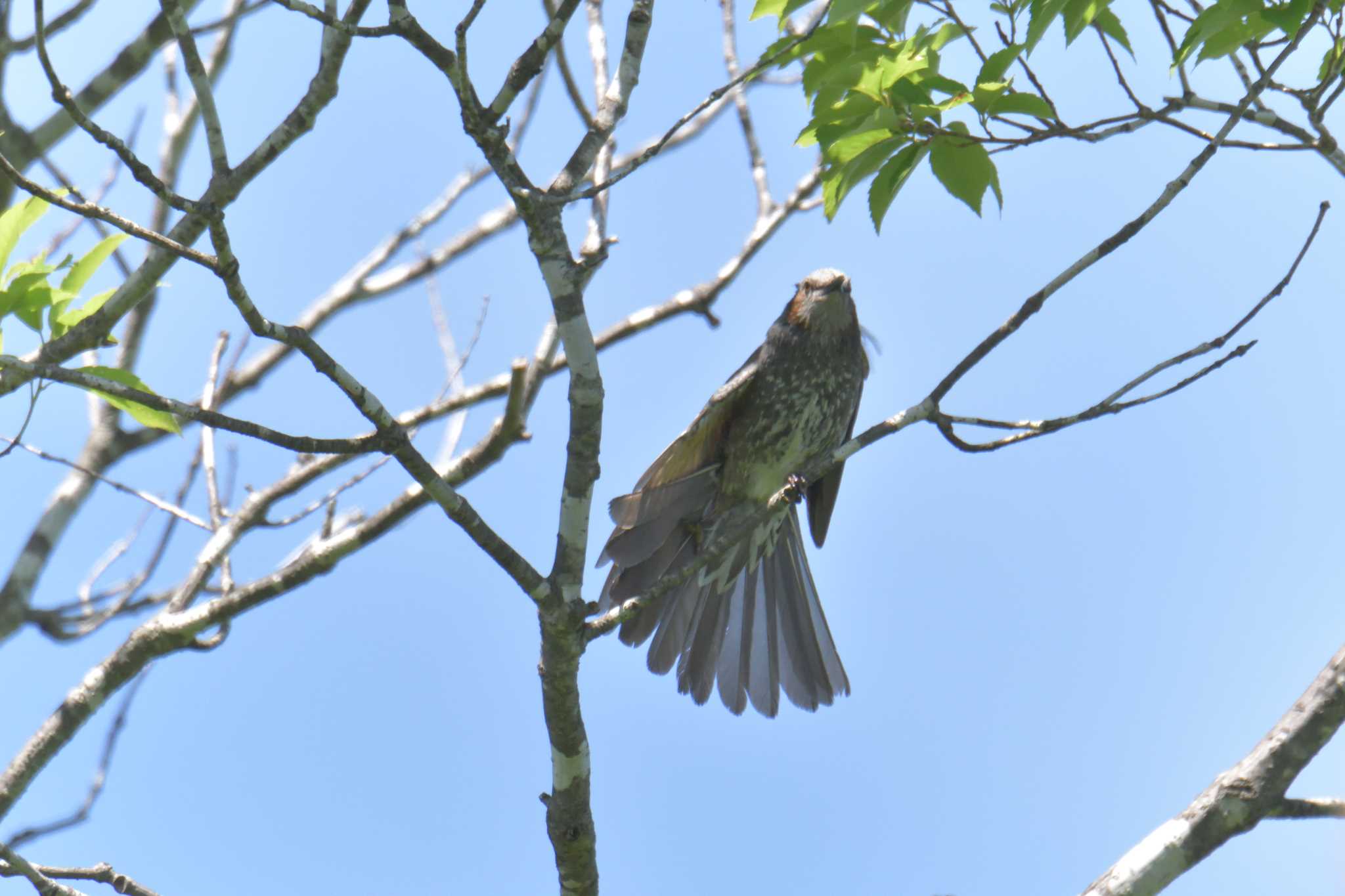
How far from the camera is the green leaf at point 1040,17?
7.41 ft

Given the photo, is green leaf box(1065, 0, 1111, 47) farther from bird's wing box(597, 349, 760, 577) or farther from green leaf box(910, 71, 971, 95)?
bird's wing box(597, 349, 760, 577)

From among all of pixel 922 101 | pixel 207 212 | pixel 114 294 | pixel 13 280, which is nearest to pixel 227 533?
pixel 114 294

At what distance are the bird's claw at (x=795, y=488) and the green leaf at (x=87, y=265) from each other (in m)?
1.86

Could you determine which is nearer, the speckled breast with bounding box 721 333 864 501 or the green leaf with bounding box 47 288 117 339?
the green leaf with bounding box 47 288 117 339

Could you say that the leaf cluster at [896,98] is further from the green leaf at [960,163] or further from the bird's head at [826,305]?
the bird's head at [826,305]

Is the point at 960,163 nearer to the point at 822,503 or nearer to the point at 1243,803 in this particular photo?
the point at 1243,803

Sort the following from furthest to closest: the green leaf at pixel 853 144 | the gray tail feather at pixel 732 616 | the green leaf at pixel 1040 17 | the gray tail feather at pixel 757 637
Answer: the gray tail feather at pixel 757 637 → the gray tail feather at pixel 732 616 → the green leaf at pixel 853 144 → the green leaf at pixel 1040 17

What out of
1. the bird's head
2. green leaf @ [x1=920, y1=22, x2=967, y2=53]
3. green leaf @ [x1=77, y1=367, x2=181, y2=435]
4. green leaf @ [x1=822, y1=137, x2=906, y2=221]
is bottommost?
green leaf @ [x1=822, y1=137, x2=906, y2=221]

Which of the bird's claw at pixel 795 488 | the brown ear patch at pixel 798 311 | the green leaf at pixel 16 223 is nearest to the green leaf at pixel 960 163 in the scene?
the bird's claw at pixel 795 488

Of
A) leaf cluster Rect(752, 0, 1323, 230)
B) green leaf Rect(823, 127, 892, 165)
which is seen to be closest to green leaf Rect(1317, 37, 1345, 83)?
leaf cluster Rect(752, 0, 1323, 230)

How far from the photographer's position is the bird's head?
5.25m

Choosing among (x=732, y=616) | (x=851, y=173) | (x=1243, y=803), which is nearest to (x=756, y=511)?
(x=732, y=616)

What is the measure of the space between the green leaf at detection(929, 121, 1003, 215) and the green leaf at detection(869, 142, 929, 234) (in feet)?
0.12

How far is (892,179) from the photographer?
279cm
